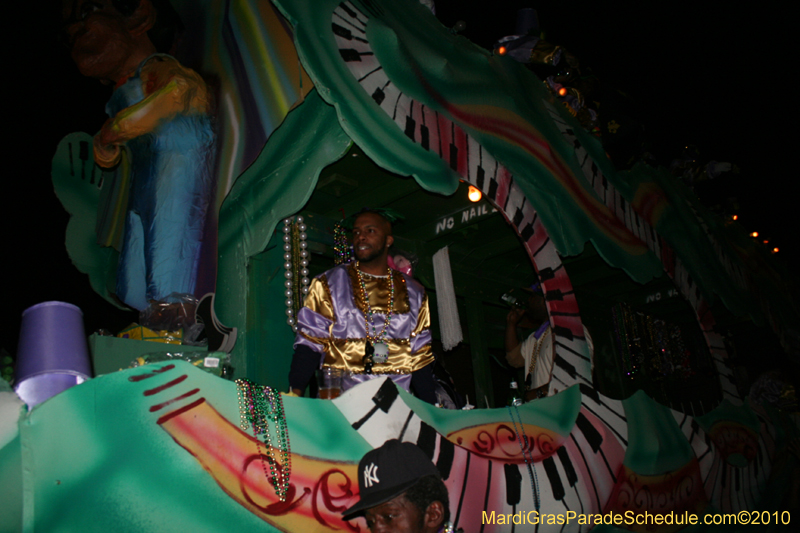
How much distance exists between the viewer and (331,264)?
585cm

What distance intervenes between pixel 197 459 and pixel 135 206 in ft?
6.03

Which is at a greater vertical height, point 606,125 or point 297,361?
point 606,125

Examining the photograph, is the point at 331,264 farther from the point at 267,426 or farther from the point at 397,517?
the point at 397,517

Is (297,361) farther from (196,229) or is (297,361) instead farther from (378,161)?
(378,161)

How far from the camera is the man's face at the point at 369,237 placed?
3.74 meters

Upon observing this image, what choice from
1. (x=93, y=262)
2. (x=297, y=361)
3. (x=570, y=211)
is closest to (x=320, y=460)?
(x=297, y=361)

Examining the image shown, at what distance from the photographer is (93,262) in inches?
168

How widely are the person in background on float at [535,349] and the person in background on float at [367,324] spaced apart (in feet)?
3.72

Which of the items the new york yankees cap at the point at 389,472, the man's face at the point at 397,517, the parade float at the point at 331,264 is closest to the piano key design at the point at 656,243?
the parade float at the point at 331,264

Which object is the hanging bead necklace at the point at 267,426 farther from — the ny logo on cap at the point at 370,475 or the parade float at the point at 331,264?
the ny logo on cap at the point at 370,475

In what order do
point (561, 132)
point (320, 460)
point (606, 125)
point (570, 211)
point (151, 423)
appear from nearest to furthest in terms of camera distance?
point (151, 423) → point (320, 460) → point (570, 211) → point (561, 132) → point (606, 125)

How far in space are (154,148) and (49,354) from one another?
5.10 feet

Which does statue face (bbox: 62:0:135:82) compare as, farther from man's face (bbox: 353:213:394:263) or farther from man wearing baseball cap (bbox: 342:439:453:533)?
man wearing baseball cap (bbox: 342:439:453:533)

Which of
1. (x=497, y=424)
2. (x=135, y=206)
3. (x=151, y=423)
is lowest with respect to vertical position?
(x=497, y=424)
